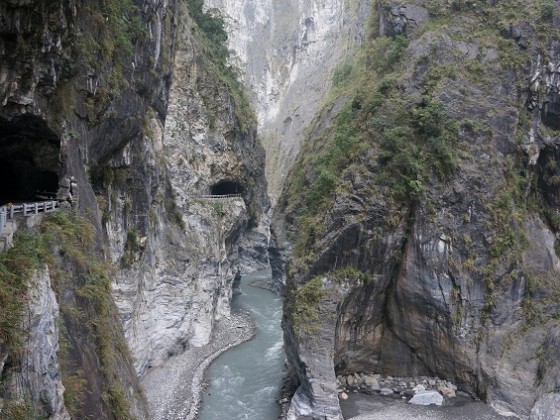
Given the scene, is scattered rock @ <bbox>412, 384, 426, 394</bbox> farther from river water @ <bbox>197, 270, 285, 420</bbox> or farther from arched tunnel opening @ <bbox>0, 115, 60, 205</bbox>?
arched tunnel opening @ <bbox>0, 115, 60, 205</bbox>

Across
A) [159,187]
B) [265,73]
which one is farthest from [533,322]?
[265,73]

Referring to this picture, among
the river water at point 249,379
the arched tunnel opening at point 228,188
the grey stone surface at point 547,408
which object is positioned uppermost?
the arched tunnel opening at point 228,188

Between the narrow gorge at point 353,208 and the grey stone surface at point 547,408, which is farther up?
the narrow gorge at point 353,208

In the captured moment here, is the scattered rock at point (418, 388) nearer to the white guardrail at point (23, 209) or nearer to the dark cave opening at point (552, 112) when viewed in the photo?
the dark cave opening at point (552, 112)

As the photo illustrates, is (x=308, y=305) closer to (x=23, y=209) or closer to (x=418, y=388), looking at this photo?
(x=418, y=388)

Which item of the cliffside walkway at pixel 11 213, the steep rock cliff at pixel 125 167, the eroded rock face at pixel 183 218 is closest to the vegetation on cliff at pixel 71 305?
the steep rock cliff at pixel 125 167

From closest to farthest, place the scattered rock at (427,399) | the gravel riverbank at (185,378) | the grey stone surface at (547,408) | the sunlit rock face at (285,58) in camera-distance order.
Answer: the grey stone surface at (547,408), the gravel riverbank at (185,378), the scattered rock at (427,399), the sunlit rock face at (285,58)

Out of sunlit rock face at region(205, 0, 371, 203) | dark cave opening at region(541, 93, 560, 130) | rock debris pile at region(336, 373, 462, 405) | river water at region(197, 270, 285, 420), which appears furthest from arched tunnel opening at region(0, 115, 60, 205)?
sunlit rock face at region(205, 0, 371, 203)
